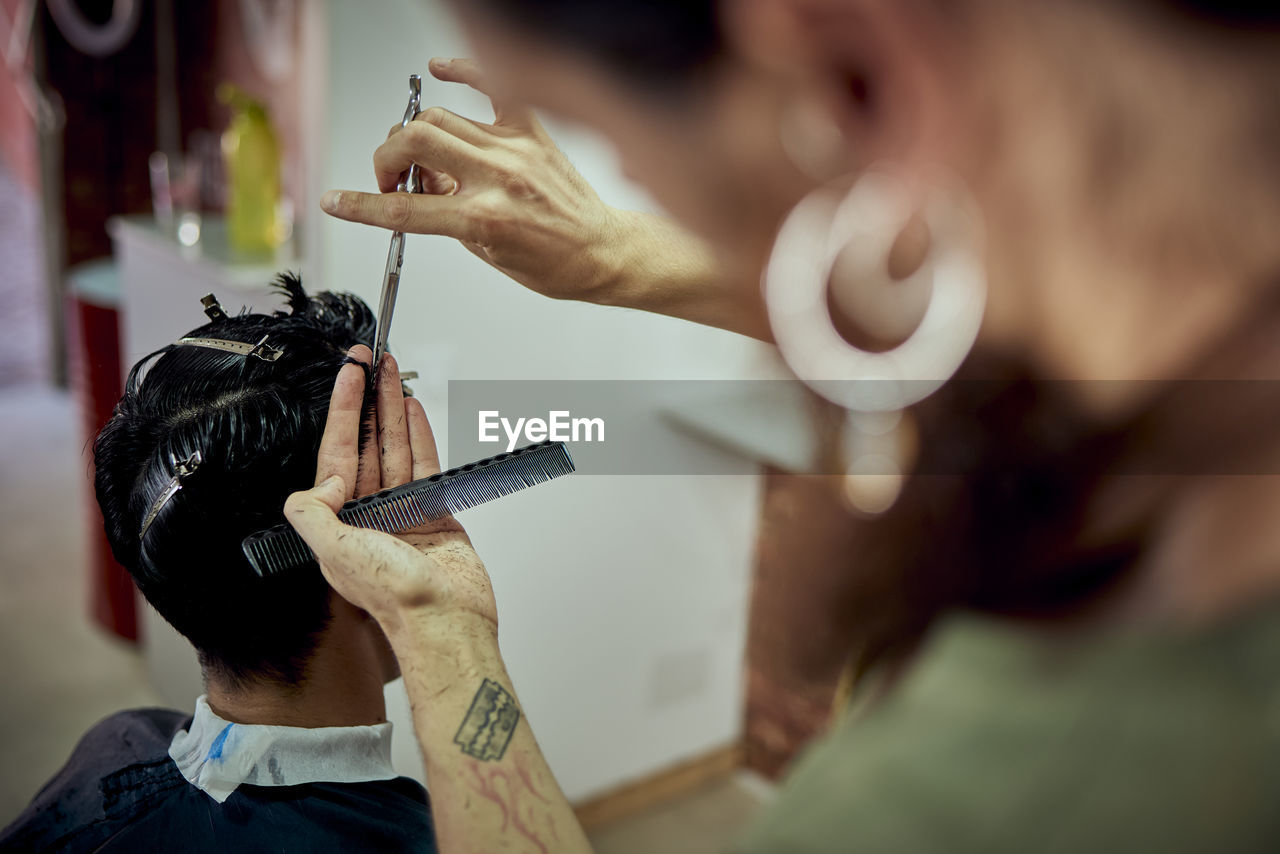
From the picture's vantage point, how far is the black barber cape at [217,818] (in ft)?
3.43

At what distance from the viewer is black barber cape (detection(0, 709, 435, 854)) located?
1.05m

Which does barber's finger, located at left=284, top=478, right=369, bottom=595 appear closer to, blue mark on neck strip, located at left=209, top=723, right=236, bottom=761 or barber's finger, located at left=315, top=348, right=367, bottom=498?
barber's finger, located at left=315, top=348, right=367, bottom=498

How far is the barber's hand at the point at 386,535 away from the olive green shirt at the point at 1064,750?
1.64 ft

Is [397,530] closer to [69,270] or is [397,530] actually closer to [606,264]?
[606,264]

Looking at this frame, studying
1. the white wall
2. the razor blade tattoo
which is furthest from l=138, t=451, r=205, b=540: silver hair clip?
the white wall

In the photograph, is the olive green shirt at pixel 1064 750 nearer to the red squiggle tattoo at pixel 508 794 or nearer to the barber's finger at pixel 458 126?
the red squiggle tattoo at pixel 508 794

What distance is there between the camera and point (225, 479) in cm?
98

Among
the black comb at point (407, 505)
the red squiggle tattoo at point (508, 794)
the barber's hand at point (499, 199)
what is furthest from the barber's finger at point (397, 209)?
the red squiggle tattoo at point (508, 794)

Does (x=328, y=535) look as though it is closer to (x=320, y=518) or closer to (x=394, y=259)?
(x=320, y=518)

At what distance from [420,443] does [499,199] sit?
26 centimetres

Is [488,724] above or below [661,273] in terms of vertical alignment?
below

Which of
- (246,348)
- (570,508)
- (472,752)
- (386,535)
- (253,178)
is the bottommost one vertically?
(570,508)

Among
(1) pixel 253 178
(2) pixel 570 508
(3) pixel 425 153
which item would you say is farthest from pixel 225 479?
(1) pixel 253 178

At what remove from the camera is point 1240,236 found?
0.34 m
